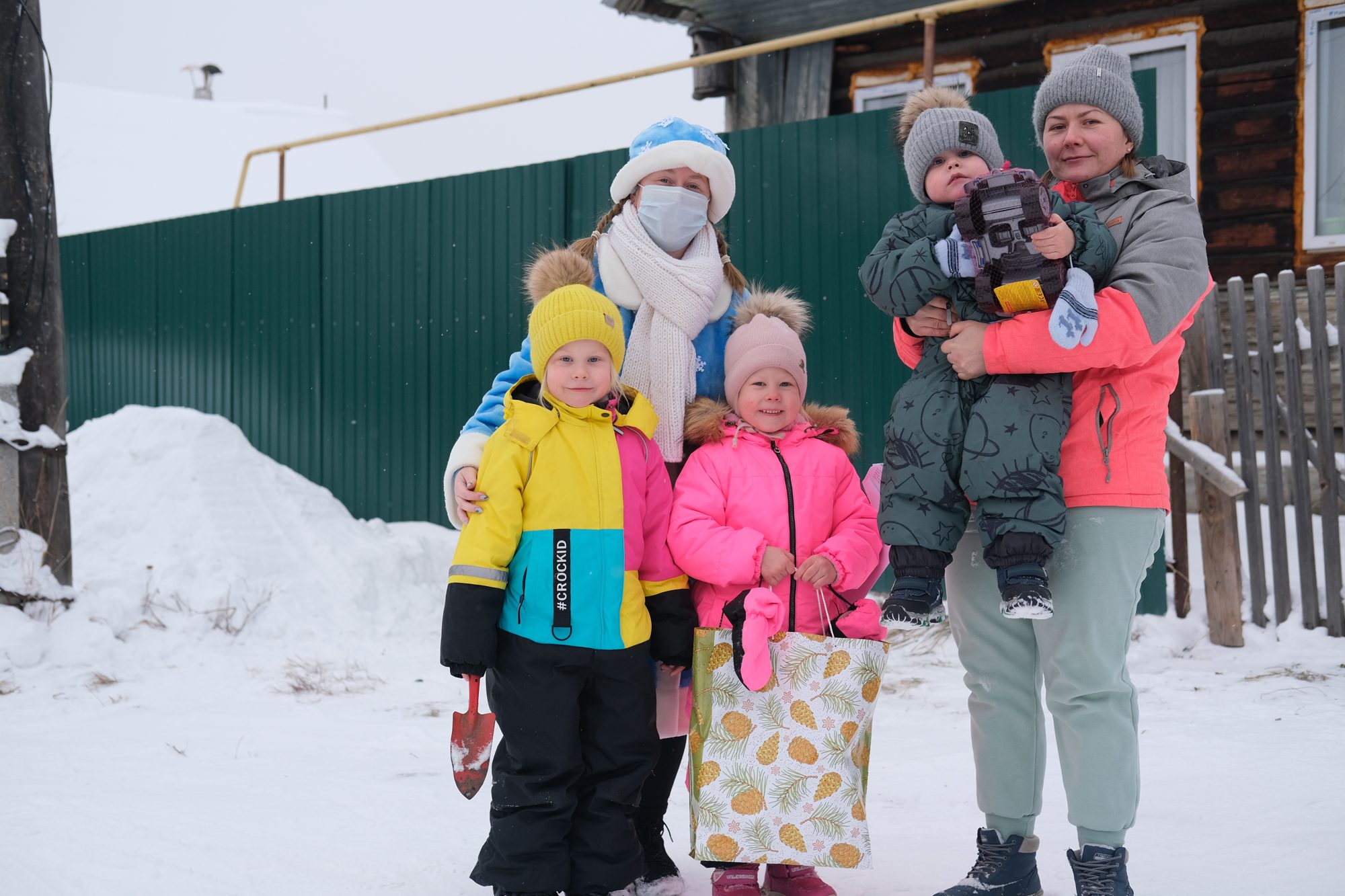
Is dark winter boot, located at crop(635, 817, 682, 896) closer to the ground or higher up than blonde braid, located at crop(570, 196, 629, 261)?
closer to the ground

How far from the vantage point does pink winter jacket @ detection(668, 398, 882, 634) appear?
226 centimetres

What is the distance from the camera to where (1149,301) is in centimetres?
200

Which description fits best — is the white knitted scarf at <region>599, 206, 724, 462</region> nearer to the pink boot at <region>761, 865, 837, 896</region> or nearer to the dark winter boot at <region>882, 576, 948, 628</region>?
the dark winter boot at <region>882, 576, 948, 628</region>

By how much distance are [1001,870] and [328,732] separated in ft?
8.31

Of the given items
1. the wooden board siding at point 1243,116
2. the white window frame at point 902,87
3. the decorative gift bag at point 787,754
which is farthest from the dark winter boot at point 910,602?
the white window frame at point 902,87

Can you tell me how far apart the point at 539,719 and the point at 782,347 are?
1.00 metres

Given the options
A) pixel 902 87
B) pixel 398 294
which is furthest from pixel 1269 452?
pixel 398 294

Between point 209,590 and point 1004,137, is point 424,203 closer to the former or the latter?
point 209,590

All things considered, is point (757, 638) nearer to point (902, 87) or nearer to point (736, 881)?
point (736, 881)

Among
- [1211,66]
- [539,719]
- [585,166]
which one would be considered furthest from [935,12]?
[539,719]

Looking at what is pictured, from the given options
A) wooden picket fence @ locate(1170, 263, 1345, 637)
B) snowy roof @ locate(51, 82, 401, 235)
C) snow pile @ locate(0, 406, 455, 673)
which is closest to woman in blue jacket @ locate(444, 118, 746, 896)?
wooden picket fence @ locate(1170, 263, 1345, 637)

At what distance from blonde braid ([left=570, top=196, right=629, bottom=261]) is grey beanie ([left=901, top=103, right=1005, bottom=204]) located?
76cm

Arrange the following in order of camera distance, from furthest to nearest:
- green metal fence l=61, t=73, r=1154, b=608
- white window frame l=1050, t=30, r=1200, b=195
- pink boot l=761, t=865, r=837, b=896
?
1. white window frame l=1050, t=30, r=1200, b=195
2. green metal fence l=61, t=73, r=1154, b=608
3. pink boot l=761, t=865, r=837, b=896

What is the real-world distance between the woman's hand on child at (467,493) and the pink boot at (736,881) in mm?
960
